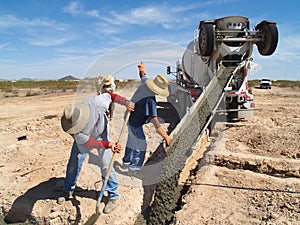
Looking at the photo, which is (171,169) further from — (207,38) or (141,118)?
(207,38)

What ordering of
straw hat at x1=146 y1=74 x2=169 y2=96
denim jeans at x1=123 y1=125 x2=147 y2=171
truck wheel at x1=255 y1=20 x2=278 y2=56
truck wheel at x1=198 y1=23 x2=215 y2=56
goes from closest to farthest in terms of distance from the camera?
straw hat at x1=146 y1=74 x2=169 y2=96 → denim jeans at x1=123 y1=125 x2=147 y2=171 → truck wheel at x1=255 y1=20 x2=278 y2=56 → truck wheel at x1=198 y1=23 x2=215 y2=56

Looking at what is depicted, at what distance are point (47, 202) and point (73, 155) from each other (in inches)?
32.1

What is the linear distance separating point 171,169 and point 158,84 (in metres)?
1.34

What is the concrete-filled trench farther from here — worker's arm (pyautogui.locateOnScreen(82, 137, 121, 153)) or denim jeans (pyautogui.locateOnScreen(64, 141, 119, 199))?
worker's arm (pyautogui.locateOnScreen(82, 137, 121, 153))

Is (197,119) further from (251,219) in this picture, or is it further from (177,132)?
(251,219)

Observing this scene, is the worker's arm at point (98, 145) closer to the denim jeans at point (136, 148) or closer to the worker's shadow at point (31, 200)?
the worker's shadow at point (31, 200)

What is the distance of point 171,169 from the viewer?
3.91 meters

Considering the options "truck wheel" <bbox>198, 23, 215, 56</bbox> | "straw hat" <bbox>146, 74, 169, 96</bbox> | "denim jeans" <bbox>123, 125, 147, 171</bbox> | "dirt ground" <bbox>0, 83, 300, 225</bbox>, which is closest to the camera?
"dirt ground" <bbox>0, 83, 300, 225</bbox>

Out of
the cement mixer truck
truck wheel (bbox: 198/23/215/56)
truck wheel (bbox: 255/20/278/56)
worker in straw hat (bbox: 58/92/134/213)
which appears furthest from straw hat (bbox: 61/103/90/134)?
truck wheel (bbox: 255/20/278/56)

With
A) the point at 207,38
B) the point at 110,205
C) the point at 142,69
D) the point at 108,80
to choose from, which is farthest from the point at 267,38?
the point at 110,205

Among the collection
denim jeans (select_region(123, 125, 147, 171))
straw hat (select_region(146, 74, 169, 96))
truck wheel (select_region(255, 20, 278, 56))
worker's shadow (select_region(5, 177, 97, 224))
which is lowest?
worker's shadow (select_region(5, 177, 97, 224))

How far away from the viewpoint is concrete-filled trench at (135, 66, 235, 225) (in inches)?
136

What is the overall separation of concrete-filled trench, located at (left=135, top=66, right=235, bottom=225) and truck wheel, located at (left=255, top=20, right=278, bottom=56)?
2.25 metres

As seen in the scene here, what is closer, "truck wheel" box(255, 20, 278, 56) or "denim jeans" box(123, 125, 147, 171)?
"denim jeans" box(123, 125, 147, 171)
